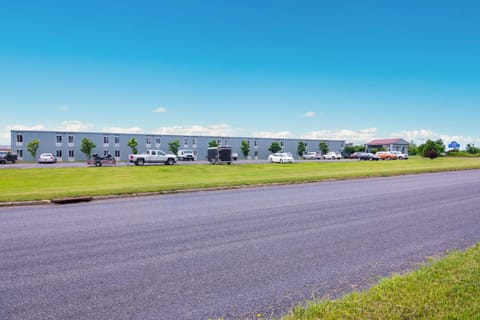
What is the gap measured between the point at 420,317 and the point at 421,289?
2.30 feet

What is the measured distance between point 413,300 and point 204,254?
3.23m

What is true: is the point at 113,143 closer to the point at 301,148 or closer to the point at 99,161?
the point at 99,161

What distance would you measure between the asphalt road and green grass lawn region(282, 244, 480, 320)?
15.0 inches

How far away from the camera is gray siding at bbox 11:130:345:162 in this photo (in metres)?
69.6

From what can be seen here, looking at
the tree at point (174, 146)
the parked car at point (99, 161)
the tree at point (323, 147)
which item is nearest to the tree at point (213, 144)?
the tree at point (174, 146)

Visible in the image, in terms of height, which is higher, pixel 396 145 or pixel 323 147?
pixel 396 145

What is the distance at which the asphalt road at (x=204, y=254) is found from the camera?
3.93 meters

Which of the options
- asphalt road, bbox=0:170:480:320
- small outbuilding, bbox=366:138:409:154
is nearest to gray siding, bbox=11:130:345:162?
small outbuilding, bbox=366:138:409:154

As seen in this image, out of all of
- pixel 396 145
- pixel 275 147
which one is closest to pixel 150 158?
pixel 275 147

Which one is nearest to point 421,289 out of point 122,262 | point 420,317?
point 420,317

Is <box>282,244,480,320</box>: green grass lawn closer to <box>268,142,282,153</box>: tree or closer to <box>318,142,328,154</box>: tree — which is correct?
<box>268,142,282,153</box>: tree

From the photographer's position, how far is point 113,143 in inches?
3054

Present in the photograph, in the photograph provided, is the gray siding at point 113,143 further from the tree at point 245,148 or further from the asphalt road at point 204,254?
the asphalt road at point 204,254

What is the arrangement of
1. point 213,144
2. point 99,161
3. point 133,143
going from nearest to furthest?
1. point 99,161
2. point 133,143
3. point 213,144
